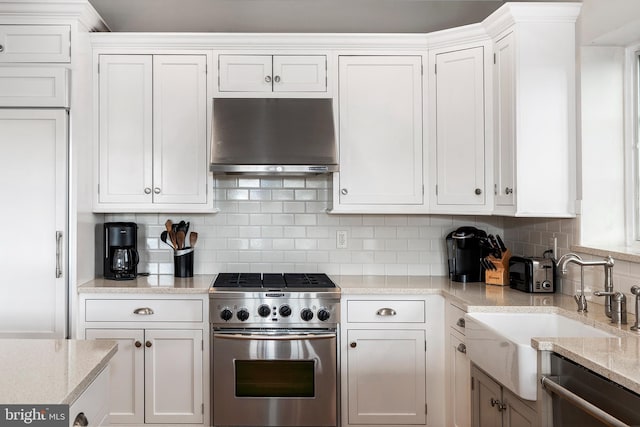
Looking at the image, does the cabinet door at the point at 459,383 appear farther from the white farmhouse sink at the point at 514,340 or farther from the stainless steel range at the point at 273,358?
the stainless steel range at the point at 273,358

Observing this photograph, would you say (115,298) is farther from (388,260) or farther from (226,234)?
(388,260)

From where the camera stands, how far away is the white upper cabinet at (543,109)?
9.18 ft

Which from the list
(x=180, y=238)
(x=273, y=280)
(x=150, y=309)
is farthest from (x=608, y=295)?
(x=180, y=238)

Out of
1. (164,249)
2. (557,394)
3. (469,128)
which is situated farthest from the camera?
(164,249)

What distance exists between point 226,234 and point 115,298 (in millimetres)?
864

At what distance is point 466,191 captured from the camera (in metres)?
3.15

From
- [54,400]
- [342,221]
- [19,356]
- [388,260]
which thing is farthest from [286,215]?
[54,400]

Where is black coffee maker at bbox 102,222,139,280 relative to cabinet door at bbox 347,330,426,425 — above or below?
above

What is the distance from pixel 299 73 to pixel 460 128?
103 centimetres

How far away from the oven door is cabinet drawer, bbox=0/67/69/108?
1.62 meters

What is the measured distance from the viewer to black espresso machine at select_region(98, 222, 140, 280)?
10.7 ft

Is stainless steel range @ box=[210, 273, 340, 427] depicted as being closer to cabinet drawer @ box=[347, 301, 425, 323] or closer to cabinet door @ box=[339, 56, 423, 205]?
cabinet drawer @ box=[347, 301, 425, 323]

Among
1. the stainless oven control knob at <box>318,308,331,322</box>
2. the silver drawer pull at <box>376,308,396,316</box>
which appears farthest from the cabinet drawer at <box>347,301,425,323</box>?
the stainless oven control knob at <box>318,308,331,322</box>

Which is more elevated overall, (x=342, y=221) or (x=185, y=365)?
(x=342, y=221)
